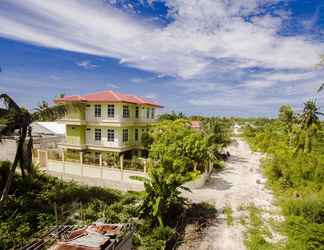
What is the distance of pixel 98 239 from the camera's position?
20.7 feet

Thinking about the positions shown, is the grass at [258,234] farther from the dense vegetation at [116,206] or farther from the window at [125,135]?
the window at [125,135]

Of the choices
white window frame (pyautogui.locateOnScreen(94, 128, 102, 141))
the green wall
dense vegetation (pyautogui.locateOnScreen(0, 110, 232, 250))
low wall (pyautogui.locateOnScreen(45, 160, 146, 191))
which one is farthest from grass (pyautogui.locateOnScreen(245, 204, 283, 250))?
the green wall

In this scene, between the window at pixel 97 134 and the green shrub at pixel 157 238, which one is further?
the window at pixel 97 134

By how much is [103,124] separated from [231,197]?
13708mm

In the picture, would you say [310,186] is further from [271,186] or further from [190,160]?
[190,160]

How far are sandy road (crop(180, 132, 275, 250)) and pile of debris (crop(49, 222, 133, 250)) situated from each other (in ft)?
13.3

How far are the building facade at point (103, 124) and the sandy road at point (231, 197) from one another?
9421 millimetres

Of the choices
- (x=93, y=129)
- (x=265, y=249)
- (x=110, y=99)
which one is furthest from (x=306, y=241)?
(x=93, y=129)

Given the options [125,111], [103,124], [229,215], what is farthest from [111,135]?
[229,215]

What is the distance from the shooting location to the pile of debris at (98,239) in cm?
596

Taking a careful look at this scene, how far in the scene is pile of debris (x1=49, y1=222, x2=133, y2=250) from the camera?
596cm

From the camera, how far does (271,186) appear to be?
1847cm

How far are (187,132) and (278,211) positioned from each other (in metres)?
8.52

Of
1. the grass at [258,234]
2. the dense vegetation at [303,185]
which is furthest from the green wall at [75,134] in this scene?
the dense vegetation at [303,185]
